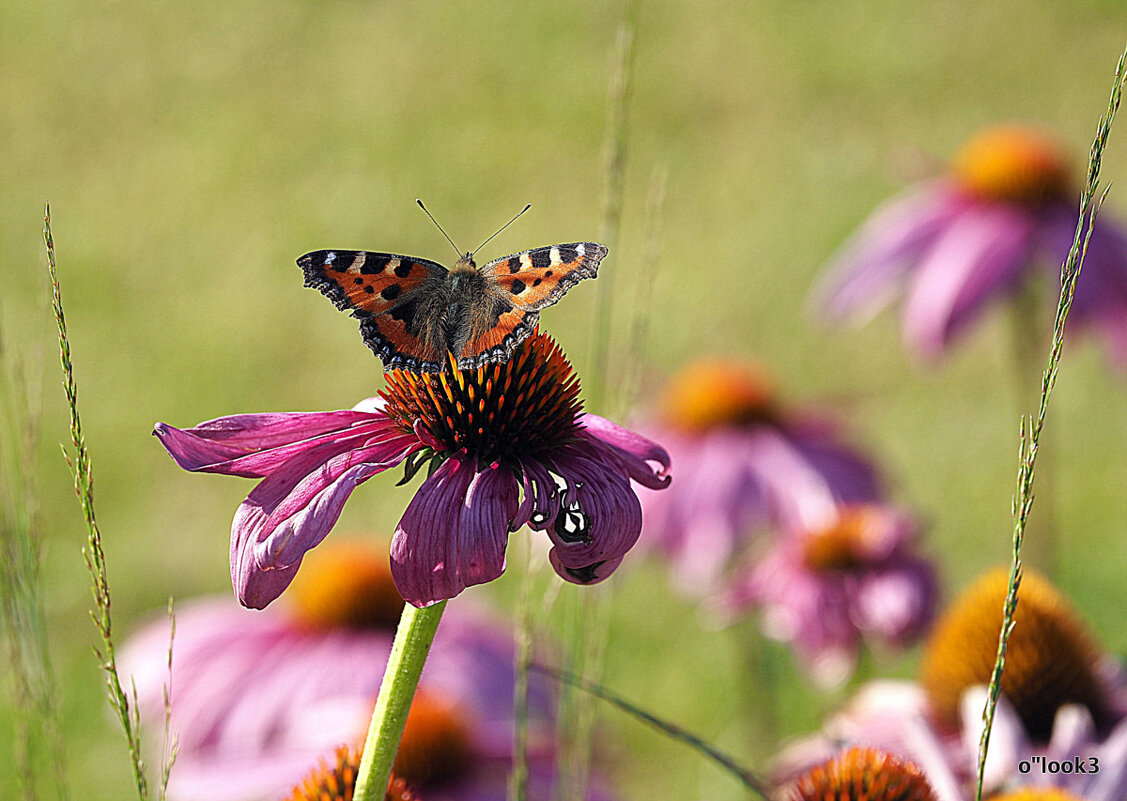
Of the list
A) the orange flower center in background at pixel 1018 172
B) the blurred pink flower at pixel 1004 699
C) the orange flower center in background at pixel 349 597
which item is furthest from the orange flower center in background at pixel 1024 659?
the orange flower center in background at pixel 1018 172

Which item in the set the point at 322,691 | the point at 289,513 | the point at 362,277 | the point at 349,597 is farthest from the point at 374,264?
the point at 349,597

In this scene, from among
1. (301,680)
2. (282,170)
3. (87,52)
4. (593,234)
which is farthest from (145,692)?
(87,52)

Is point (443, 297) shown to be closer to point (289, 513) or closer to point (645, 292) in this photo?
point (289, 513)

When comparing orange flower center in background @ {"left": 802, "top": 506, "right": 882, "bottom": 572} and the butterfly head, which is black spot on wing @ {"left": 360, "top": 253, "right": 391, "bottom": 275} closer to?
the butterfly head

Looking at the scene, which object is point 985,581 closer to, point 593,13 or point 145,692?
point 145,692

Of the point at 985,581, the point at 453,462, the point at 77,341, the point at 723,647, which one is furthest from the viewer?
the point at 77,341

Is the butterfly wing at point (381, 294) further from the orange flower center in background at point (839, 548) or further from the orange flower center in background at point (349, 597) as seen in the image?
the orange flower center in background at point (839, 548)

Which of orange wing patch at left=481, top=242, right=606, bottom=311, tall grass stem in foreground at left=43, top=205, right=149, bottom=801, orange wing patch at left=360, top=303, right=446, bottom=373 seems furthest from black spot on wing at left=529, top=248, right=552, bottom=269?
tall grass stem in foreground at left=43, top=205, right=149, bottom=801
